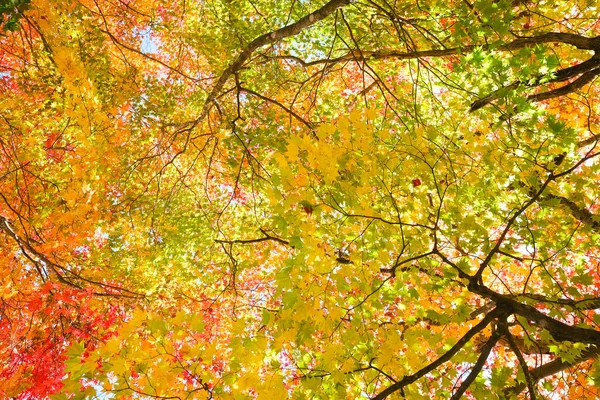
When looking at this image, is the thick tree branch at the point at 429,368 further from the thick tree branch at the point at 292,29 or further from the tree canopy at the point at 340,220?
the thick tree branch at the point at 292,29

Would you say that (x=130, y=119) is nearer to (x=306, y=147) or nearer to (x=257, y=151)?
(x=257, y=151)

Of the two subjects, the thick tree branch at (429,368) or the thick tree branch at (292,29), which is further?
the thick tree branch at (292,29)

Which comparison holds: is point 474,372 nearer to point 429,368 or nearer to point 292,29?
point 429,368

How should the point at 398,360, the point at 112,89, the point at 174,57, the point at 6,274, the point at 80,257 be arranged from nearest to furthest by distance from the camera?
the point at 398,360 < the point at 6,274 < the point at 112,89 < the point at 80,257 < the point at 174,57

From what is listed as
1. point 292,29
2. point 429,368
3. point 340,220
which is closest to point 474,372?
point 429,368

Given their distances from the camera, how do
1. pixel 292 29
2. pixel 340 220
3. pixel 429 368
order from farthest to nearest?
pixel 292 29, pixel 340 220, pixel 429 368

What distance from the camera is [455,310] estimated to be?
2824mm

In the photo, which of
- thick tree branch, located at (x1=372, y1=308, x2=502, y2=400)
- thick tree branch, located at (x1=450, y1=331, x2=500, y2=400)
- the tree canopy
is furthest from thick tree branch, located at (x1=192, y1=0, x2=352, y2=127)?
thick tree branch, located at (x1=450, y1=331, x2=500, y2=400)

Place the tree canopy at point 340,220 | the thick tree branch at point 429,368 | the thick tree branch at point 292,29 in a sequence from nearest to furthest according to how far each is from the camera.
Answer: the thick tree branch at point 429,368 < the tree canopy at point 340,220 < the thick tree branch at point 292,29

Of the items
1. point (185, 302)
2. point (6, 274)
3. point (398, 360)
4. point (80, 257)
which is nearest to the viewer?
point (398, 360)

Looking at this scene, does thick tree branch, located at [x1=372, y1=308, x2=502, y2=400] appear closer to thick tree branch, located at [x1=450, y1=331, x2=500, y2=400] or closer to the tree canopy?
the tree canopy

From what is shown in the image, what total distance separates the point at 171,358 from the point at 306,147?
1.51m

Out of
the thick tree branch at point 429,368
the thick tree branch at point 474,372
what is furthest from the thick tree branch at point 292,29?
the thick tree branch at point 474,372

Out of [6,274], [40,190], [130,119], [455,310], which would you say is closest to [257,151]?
[130,119]
